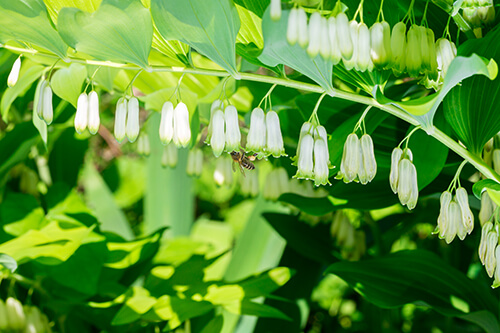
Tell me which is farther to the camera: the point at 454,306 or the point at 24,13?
the point at 454,306

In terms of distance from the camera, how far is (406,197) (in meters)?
0.47

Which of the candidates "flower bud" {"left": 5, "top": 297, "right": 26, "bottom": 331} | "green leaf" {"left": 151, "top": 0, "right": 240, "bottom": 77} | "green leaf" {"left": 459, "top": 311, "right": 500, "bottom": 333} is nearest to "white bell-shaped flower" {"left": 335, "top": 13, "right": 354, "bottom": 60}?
"green leaf" {"left": 151, "top": 0, "right": 240, "bottom": 77}

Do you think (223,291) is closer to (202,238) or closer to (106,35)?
(106,35)

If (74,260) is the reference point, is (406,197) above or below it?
above

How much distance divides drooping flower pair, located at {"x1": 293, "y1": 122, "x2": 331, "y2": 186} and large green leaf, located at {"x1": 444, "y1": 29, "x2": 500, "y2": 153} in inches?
5.6

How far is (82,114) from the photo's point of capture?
1.67 feet

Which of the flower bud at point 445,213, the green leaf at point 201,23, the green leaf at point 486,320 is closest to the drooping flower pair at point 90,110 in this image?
the green leaf at point 201,23

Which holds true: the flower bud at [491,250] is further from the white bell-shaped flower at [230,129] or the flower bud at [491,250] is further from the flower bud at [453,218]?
the white bell-shaped flower at [230,129]

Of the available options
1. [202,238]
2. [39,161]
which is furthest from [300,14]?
[202,238]

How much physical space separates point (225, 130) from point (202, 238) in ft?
2.93

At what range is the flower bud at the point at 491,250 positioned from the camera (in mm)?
449

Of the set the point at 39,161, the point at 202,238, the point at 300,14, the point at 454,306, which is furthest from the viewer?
the point at 202,238

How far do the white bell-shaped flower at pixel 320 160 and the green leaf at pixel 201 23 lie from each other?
0.12 m

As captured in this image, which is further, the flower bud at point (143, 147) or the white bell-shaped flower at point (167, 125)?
the flower bud at point (143, 147)
